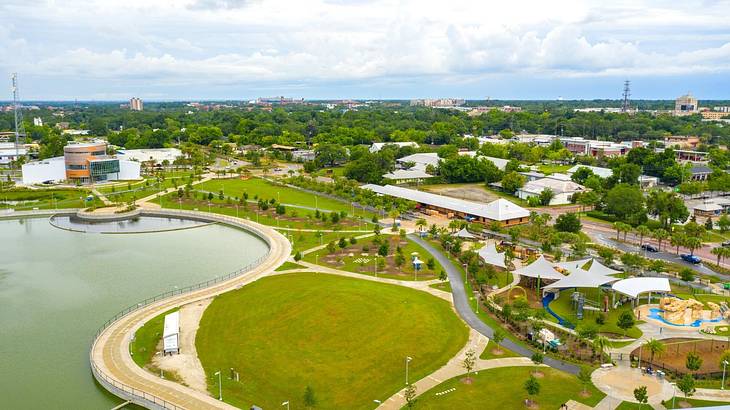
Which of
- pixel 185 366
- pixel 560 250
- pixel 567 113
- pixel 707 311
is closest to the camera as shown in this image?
pixel 185 366

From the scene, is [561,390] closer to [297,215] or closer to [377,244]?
[377,244]

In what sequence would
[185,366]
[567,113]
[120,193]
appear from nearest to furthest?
[185,366] → [120,193] → [567,113]

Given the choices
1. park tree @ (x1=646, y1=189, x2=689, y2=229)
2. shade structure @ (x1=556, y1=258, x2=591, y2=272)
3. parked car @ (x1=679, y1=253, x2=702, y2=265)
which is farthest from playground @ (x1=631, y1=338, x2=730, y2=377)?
park tree @ (x1=646, y1=189, x2=689, y2=229)

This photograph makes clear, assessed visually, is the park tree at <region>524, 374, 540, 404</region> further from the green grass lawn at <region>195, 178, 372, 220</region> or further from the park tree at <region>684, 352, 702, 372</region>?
the green grass lawn at <region>195, 178, 372, 220</region>

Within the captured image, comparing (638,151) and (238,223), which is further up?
(638,151)

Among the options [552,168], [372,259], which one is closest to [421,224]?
[372,259]

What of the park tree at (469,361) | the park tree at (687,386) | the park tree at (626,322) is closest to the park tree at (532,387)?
the park tree at (469,361)

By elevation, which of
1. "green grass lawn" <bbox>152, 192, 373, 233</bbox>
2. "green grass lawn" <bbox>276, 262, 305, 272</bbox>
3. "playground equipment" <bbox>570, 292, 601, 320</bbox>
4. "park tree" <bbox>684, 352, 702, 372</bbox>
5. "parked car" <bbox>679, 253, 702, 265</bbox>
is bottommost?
"playground equipment" <bbox>570, 292, 601, 320</bbox>

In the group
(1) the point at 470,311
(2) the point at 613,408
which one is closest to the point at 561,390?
(2) the point at 613,408
